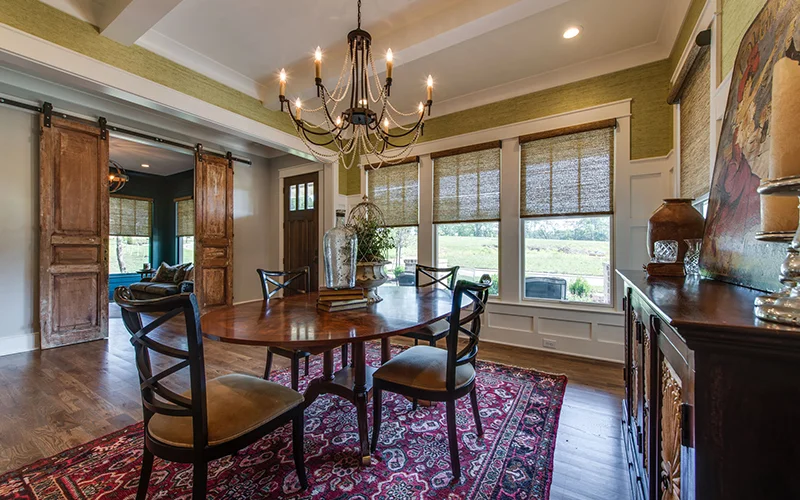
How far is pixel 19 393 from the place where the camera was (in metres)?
2.47

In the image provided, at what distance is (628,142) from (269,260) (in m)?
5.70

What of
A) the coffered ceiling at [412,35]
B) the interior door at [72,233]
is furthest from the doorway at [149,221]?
the coffered ceiling at [412,35]

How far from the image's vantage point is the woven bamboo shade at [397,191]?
4.40 meters

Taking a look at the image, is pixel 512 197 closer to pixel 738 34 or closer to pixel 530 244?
pixel 530 244

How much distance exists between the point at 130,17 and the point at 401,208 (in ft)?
10.4

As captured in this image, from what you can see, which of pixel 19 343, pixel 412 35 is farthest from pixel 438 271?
pixel 19 343

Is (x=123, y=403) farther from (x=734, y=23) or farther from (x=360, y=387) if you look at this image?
(x=734, y=23)

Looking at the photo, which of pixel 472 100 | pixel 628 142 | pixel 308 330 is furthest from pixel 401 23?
pixel 308 330

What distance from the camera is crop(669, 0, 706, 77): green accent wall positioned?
2.05 meters

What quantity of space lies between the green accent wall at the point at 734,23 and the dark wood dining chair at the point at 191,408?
2.45 metres

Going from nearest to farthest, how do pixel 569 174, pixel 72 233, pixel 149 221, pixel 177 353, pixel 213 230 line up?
pixel 177 353, pixel 569 174, pixel 72 233, pixel 213 230, pixel 149 221

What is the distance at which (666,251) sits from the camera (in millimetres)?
1612

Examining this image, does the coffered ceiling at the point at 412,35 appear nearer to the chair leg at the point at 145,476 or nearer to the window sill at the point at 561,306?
the window sill at the point at 561,306

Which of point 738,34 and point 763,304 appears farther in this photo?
point 738,34
